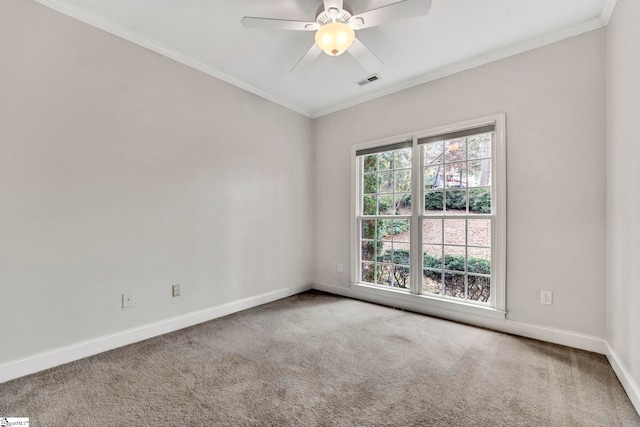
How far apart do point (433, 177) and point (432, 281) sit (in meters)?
1.15

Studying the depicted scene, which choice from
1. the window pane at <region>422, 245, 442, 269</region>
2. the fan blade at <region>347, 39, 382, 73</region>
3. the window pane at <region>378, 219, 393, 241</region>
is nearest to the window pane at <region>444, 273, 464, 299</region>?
the window pane at <region>422, 245, 442, 269</region>

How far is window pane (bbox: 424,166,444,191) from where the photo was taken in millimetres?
3148

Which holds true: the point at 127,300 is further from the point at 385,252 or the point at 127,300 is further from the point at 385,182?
the point at 385,182

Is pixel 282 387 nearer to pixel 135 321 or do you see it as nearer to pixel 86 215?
pixel 135 321

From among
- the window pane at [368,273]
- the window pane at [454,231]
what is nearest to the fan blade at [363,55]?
the window pane at [454,231]

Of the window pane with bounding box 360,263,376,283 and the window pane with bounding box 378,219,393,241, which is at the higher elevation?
the window pane with bounding box 378,219,393,241

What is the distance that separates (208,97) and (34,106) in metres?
1.39

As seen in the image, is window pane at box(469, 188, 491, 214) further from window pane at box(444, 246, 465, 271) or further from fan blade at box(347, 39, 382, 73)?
fan blade at box(347, 39, 382, 73)

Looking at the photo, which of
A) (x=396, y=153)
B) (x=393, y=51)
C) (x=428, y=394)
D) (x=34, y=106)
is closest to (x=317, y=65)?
(x=393, y=51)

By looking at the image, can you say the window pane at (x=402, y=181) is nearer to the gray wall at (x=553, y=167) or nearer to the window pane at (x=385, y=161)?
the window pane at (x=385, y=161)

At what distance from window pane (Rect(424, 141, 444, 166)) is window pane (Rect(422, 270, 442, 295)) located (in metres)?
1.22

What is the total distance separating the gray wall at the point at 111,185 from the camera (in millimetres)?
1942

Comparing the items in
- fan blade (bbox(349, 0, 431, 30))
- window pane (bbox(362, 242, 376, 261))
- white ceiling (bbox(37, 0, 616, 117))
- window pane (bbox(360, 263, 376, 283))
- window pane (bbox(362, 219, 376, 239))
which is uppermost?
white ceiling (bbox(37, 0, 616, 117))

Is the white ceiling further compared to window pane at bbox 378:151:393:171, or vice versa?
window pane at bbox 378:151:393:171
